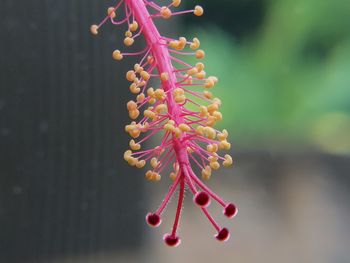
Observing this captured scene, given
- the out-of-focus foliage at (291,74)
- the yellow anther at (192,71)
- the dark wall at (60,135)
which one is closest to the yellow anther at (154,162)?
the yellow anther at (192,71)

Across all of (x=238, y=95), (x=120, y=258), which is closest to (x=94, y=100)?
(x=120, y=258)

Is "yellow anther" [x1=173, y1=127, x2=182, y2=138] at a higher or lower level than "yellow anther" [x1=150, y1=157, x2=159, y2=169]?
higher

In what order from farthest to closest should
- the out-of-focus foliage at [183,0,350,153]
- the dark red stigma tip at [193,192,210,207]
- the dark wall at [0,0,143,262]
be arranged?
the out-of-focus foliage at [183,0,350,153]
the dark wall at [0,0,143,262]
the dark red stigma tip at [193,192,210,207]

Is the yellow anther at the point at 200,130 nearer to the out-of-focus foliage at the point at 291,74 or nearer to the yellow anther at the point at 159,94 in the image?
the yellow anther at the point at 159,94

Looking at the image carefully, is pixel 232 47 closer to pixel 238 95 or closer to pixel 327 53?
pixel 238 95

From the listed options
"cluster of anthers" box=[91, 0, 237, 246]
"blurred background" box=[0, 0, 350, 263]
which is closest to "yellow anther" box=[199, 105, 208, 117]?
"cluster of anthers" box=[91, 0, 237, 246]

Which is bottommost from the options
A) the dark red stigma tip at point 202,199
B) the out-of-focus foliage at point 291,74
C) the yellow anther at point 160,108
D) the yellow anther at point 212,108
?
the dark red stigma tip at point 202,199

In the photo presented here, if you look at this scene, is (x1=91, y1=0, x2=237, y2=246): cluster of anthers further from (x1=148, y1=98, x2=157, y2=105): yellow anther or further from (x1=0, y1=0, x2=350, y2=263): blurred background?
(x1=0, y1=0, x2=350, y2=263): blurred background
